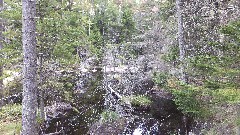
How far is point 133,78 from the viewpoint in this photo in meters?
18.6

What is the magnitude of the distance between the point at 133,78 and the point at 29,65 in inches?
470

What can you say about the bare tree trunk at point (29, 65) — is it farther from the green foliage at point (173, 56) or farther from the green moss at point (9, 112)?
the green foliage at point (173, 56)

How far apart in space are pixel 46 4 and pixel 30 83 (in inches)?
233

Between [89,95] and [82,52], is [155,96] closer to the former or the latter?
[89,95]

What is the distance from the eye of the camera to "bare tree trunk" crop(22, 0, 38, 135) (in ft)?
23.1

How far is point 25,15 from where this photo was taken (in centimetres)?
703

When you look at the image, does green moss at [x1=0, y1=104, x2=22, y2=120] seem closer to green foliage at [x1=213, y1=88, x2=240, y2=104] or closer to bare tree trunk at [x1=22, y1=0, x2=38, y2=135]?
bare tree trunk at [x1=22, y1=0, x2=38, y2=135]

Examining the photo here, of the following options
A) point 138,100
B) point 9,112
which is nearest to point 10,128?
point 9,112

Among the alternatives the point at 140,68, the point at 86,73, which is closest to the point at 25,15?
the point at 140,68

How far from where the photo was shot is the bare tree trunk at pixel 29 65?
23.1ft

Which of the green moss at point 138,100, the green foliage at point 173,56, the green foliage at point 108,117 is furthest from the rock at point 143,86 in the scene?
the green foliage at point 108,117

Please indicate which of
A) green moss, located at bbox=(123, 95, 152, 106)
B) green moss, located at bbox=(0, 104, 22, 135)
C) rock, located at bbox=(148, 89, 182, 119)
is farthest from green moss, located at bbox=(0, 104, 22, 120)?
rock, located at bbox=(148, 89, 182, 119)

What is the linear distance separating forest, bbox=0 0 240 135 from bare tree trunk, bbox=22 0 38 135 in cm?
2

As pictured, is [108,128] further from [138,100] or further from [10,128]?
[10,128]
